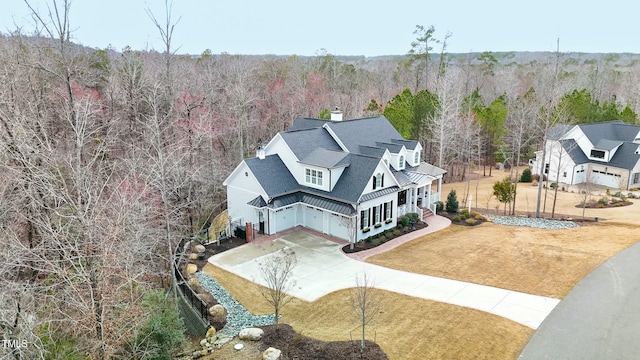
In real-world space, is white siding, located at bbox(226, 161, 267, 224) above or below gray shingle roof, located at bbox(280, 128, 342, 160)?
below

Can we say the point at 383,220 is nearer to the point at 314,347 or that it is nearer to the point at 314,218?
the point at 314,218

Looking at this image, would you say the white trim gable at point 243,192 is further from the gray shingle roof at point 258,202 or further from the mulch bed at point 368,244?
the mulch bed at point 368,244

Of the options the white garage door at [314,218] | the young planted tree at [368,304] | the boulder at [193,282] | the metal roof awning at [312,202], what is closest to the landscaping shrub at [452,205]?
the metal roof awning at [312,202]

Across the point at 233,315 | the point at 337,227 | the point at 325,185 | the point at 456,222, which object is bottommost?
the point at 233,315

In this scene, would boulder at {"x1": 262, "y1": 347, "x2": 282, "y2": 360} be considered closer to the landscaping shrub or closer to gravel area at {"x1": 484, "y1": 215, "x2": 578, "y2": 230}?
the landscaping shrub

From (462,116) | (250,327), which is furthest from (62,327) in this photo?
(462,116)

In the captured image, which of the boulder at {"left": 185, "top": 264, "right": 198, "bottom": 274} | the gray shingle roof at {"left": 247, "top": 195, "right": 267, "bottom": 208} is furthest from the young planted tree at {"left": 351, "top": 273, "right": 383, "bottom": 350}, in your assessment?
the gray shingle roof at {"left": 247, "top": 195, "right": 267, "bottom": 208}

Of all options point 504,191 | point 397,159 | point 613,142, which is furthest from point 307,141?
point 613,142
